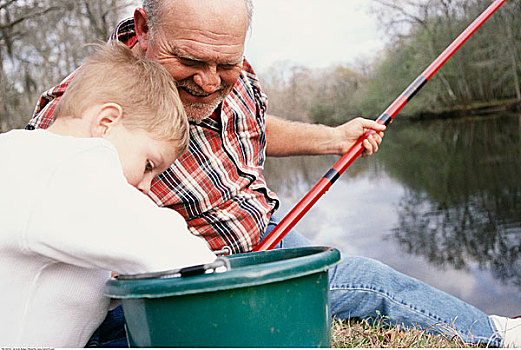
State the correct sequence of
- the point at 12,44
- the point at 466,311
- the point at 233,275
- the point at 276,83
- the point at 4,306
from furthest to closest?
1. the point at 12,44
2. the point at 276,83
3. the point at 466,311
4. the point at 4,306
5. the point at 233,275

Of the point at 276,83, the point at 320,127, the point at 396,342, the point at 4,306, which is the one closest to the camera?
the point at 4,306

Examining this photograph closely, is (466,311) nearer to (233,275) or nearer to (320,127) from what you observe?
(320,127)

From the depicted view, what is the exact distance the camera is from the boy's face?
1.37 metres

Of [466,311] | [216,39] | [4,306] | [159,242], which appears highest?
[216,39]

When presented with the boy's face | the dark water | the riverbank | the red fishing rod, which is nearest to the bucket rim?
the boy's face

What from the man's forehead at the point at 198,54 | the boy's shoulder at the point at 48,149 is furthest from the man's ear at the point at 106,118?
the man's forehead at the point at 198,54

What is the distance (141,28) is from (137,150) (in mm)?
891

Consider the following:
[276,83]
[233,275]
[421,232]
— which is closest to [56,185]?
[233,275]

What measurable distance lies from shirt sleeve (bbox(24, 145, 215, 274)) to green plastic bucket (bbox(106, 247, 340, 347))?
0.18ft

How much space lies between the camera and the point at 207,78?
6.49 ft

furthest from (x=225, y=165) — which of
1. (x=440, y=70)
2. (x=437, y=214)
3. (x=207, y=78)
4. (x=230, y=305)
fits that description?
(x=440, y=70)

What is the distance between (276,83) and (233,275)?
43.1 ft

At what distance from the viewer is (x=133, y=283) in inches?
40.7

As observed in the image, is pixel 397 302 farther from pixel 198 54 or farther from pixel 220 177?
pixel 198 54
